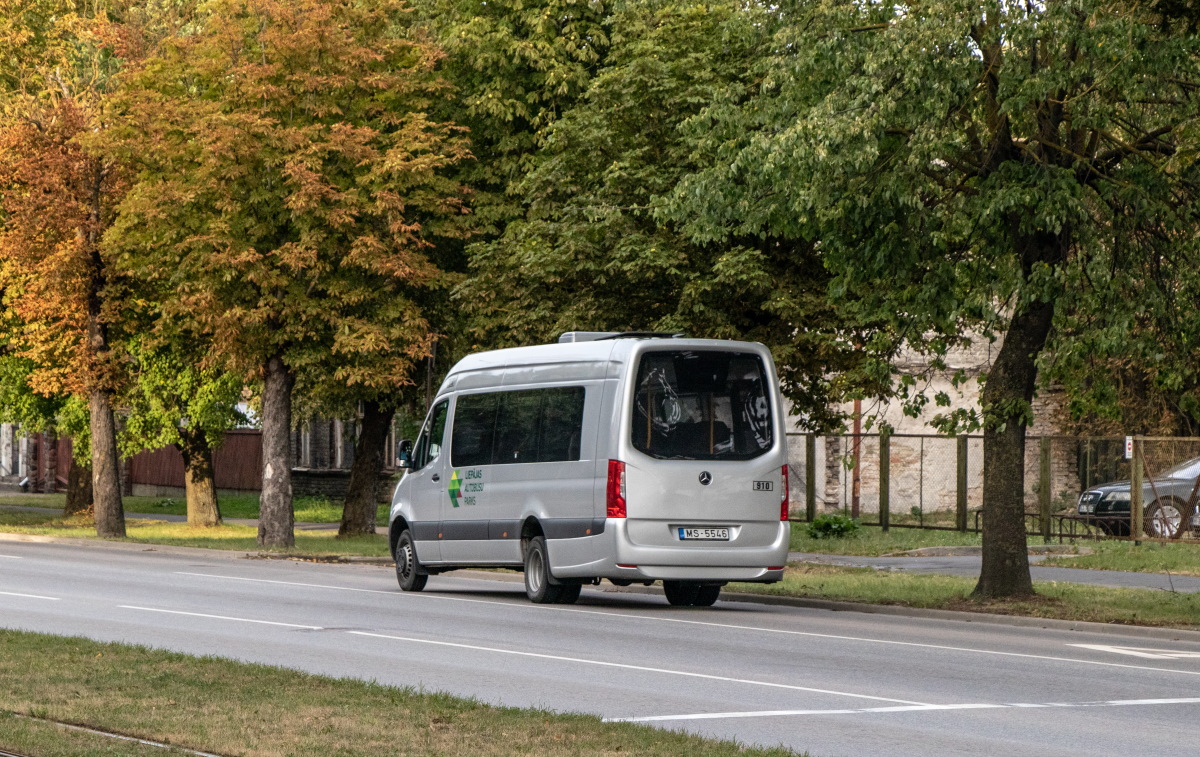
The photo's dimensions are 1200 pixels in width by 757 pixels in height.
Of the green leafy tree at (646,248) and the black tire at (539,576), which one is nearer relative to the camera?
the black tire at (539,576)

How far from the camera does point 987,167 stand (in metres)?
18.3

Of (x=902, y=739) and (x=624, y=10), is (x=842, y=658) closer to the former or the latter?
(x=902, y=739)

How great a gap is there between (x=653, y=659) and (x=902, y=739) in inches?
162

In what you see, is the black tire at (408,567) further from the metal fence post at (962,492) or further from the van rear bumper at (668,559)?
the metal fence post at (962,492)

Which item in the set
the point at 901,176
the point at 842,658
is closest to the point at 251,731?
the point at 842,658

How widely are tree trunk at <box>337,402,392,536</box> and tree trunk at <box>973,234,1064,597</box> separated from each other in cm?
1687

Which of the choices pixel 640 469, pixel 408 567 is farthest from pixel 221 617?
pixel 408 567

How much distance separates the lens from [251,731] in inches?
359

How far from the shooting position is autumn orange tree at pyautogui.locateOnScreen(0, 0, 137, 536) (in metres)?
33.5

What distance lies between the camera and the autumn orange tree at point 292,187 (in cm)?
2941

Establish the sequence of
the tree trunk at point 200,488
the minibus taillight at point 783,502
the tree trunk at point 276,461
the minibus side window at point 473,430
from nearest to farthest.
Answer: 1. the minibus taillight at point 783,502
2. the minibus side window at point 473,430
3. the tree trunk at point 276,461
4. the tree trunk at point 200,488

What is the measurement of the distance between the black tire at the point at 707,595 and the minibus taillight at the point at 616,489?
2.44m

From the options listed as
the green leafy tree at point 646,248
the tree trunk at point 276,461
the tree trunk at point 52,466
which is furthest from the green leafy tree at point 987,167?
the tree trunk at point 52,466

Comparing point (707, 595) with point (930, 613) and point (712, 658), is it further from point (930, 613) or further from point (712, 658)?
point (712, 658)
